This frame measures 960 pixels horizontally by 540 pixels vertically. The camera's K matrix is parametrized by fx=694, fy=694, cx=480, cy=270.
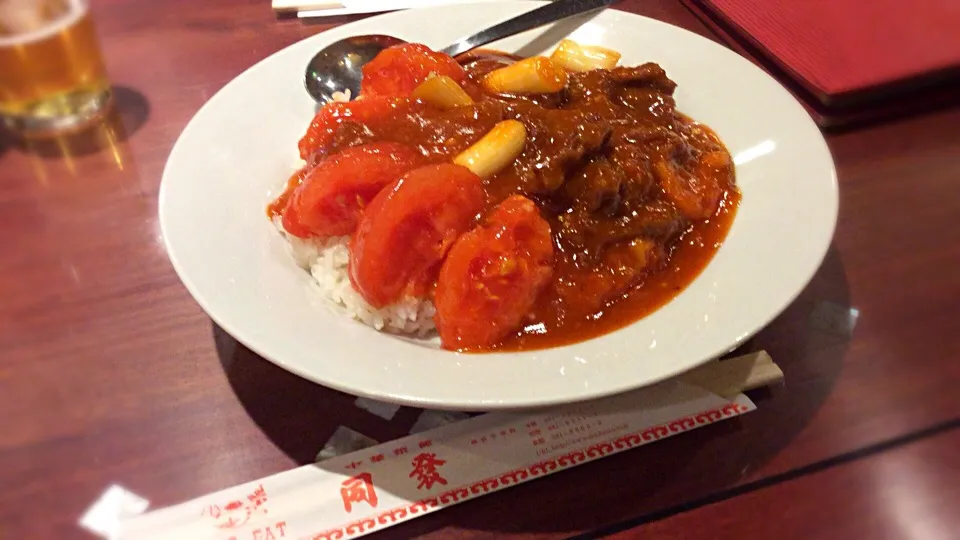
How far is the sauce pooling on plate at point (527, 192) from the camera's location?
1449 mm

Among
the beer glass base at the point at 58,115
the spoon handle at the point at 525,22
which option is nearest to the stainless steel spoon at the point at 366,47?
the spoon handle at the point at 525,22

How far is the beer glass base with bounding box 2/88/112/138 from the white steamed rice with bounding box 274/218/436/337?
1066 millimetres

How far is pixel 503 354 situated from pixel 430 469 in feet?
0.85

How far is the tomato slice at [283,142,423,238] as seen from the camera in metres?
1.55

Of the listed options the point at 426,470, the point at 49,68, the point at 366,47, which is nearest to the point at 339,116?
the point at 366,47

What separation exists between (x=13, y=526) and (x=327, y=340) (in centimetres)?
67

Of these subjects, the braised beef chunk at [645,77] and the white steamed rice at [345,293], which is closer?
the white steamed rice at [345,293]

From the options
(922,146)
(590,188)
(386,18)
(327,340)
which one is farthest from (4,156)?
(922,146)

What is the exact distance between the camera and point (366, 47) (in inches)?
87.4

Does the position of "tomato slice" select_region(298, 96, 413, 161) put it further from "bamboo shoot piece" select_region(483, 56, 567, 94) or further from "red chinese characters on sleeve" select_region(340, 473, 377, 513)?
"red chinese characters on sleeve" select_region(340, 473, 377, 513)

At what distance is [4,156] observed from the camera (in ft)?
7.12

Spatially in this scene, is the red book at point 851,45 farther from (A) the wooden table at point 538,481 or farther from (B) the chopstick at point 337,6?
(B) the chopstick at point 337,6

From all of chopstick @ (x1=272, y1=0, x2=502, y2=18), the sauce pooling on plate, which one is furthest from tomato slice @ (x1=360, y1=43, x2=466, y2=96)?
chopstick @ (x1=272, y1=0, x2=502, y2=18)

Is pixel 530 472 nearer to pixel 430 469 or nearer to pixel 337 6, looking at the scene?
pixel 430 469
